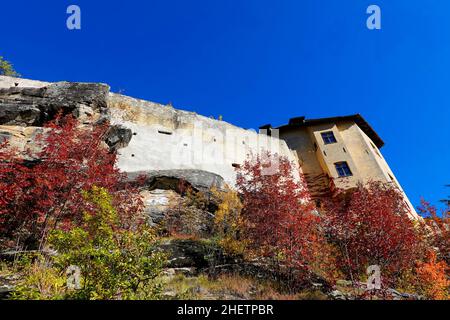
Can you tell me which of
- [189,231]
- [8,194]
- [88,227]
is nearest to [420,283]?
[189,231]

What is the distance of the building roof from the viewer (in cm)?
2817

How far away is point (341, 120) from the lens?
28281 millimetres

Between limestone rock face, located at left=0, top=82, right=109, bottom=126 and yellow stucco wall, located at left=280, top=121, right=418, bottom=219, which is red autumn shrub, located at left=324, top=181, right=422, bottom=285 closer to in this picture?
yellow stucco wall, located at left=280, top=121, right=418, bottom=219

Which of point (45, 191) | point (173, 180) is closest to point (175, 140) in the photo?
point (173, 180)

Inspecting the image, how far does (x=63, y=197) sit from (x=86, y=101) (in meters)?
8.14

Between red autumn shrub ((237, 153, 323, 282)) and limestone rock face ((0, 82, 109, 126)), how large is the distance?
33.6 feet

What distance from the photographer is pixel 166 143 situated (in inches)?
803

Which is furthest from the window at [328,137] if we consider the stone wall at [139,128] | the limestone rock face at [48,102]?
the limestone rock face at [48,102]

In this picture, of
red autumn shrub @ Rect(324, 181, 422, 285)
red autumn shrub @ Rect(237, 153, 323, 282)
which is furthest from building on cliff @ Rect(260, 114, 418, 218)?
red autumn shrub @ Rect(237, 153, 323, 282)

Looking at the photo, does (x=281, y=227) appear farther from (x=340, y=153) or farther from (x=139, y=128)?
(x=340, y=153)

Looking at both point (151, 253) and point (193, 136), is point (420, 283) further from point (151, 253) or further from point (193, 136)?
point (193, 136)

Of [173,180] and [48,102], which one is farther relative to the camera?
[173,180]

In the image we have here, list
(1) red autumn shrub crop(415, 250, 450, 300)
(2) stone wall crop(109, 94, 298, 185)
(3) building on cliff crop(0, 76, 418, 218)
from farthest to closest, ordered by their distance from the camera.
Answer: (2) stone wall crop(109, 94, 298, 185) → (3) building on cliff crop(0, 76, 418, 218) → (1) red autumn shrub crop(415, 250, 450, 300)

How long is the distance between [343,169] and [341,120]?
19.0ft
